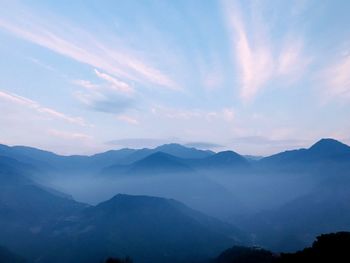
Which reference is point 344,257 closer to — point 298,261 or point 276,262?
point 298,261

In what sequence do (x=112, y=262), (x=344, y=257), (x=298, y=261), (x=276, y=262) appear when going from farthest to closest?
(x=112, y=262) < (x=276, y=262) < (x=298, y=261) < (x=344, y=257)

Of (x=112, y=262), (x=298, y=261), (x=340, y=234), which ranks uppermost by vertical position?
(x=340, y=234)

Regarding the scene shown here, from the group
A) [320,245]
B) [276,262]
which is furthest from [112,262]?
[320,245]

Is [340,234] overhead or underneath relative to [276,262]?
overhead

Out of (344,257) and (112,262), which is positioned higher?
(344,257)

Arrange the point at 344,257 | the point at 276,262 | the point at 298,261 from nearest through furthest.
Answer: the point at 344,257 < the point at 298,261 < the point at 276,262

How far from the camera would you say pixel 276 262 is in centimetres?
13375

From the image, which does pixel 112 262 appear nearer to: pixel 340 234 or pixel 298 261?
pixel 298 261

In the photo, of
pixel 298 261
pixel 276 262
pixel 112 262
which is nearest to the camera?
pixel 298 261

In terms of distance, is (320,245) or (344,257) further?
(320,245)

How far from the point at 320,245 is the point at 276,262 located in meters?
17.2

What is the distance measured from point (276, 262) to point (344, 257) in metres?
27.9

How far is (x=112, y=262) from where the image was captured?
157 metres

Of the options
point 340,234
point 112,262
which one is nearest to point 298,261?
point 340,234
